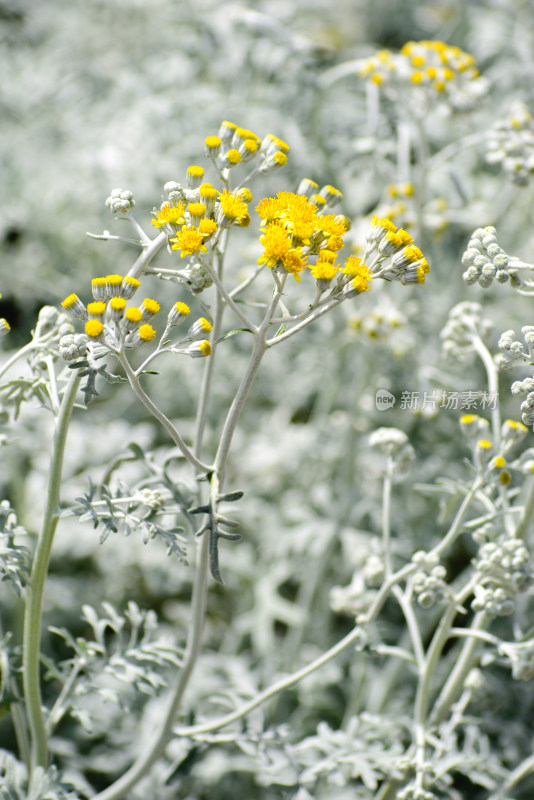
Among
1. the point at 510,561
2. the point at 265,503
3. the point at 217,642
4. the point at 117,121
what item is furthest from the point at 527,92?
the point at 217,642

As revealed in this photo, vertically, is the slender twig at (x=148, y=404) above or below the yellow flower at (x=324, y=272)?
below

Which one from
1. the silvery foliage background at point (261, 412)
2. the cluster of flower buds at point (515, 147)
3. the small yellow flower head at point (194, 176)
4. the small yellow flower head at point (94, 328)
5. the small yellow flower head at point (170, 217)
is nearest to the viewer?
the small yellow flower head at point (94, 328)

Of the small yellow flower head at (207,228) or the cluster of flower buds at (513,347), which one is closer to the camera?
the small yellow flower head at (207,228)

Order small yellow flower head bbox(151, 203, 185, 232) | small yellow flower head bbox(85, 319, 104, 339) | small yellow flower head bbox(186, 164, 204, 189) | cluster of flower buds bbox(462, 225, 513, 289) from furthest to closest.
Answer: cluster of flower buds bbox(462, 225, 513, 289) < small yellow flower head bbox(186, 164, 204, 189) < small yellow flower head bbox(151, 203, 185, 232) < small yellow flower head bbox(85, 319, 104, 339)

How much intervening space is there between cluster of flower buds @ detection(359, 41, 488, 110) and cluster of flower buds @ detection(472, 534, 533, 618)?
166 centimetres

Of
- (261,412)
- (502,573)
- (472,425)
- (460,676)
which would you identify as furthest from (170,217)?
(261,412)

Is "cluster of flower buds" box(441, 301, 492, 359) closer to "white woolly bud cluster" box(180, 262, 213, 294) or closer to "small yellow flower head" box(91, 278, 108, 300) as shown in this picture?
"white woolly bud cluster" box(180, 262, 213, 294)

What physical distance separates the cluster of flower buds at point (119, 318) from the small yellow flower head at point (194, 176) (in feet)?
0.89

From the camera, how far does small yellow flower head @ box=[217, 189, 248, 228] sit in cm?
134

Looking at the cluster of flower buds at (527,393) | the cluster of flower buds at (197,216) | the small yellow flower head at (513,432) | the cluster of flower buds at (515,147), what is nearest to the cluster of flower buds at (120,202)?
the cluster of flower buds at (197,216)

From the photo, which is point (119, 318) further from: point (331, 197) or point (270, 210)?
point (331, 197)

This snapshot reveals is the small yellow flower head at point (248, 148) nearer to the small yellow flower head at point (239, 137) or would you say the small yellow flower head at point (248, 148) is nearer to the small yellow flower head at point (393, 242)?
the small yellow flower head at point (239, 137)

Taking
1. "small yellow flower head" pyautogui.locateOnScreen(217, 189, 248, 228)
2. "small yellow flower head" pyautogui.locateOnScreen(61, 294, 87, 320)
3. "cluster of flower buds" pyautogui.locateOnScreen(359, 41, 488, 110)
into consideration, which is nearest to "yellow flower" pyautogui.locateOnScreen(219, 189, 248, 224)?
"small yellow flower head" pyautogui.locateOnScreen(217, 189, 248, 228)

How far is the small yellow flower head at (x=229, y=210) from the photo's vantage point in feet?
4.40
